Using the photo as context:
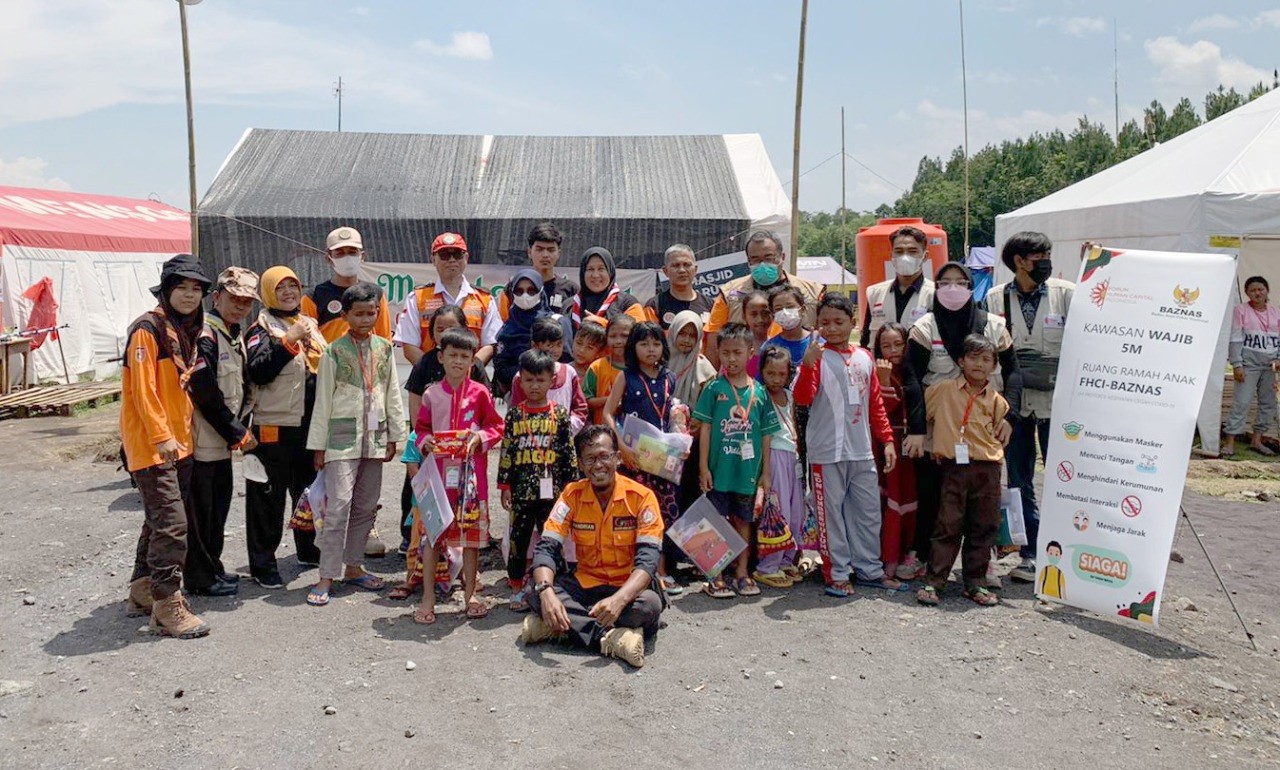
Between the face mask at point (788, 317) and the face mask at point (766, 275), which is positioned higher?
the face mask at point (766, 275)

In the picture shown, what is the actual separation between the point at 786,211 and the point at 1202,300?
6502 mm

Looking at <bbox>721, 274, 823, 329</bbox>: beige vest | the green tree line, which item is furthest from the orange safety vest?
the green tree line

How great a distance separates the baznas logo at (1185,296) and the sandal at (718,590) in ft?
8.76

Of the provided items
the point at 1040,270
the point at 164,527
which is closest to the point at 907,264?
the point at 1040,270

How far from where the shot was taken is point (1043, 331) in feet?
17.5

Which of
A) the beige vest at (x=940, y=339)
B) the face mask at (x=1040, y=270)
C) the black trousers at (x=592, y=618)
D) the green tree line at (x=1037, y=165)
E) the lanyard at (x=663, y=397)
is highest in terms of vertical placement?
the green tree line at (x=1037, y=165)

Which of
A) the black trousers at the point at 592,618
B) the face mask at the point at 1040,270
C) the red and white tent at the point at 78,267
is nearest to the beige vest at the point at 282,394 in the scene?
the black trousers at the point at 592,618

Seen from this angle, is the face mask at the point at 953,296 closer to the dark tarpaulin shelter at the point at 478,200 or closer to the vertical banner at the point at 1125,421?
the vertical banner at the point at 1125,421

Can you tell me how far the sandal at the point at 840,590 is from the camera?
16.8 ft

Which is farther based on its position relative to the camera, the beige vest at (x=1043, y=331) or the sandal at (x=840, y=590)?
the beige vest at (x=1043, y=331)

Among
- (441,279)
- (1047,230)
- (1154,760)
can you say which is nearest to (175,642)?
(441,279)

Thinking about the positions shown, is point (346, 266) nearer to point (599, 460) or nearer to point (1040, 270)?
point (599, 460)

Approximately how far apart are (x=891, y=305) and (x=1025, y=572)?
67.8 inches

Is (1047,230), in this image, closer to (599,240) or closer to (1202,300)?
(599,240)
